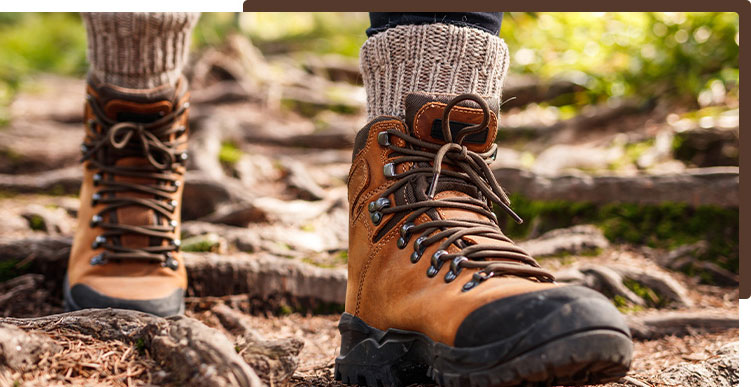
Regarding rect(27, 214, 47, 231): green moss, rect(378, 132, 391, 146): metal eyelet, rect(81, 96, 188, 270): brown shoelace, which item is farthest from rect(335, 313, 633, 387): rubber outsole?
rect(27, 214, 47, 231): green moss

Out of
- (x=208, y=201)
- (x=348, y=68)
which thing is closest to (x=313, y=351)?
(x=208, y=201)

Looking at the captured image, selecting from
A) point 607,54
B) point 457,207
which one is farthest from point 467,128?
point 607,54

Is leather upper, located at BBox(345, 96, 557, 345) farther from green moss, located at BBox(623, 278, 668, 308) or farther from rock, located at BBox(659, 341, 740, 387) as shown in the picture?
green moss, located at BBox(623, 278, 668, 308)

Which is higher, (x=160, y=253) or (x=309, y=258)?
(x=160, y=253)

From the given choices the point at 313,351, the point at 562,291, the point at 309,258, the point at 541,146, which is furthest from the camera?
the point at 541,146

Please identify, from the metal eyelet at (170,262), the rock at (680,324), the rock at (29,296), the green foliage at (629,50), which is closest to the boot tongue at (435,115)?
the metal eyelet at (170,262)

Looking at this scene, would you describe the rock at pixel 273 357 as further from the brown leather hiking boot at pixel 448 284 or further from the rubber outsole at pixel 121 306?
the rubber outsole at pixel 121 306

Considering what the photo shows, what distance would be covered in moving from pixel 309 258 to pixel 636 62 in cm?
534

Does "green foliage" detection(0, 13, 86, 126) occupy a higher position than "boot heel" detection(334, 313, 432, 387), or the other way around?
"green foliage" detection(0, 13, 86, 126)

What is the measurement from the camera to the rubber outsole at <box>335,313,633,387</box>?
137cm

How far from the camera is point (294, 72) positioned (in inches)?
448

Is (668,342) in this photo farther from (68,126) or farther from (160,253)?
(68,126)

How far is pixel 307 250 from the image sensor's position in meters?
4.08

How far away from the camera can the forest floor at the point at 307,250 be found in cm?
158
